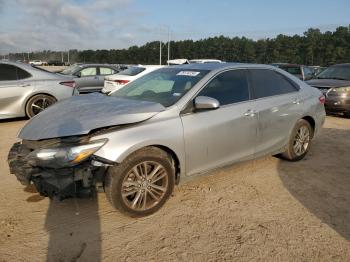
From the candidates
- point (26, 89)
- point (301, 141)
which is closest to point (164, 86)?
point (301, 141)

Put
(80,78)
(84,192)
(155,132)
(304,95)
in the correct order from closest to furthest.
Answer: (84,192) < (155,132) < (304,95) < (80,78)

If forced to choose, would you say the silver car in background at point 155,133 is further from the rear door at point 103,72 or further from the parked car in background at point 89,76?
the rear door at point 103,72

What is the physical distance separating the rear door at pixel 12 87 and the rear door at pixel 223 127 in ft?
18.9

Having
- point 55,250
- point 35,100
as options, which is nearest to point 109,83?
point 35,100

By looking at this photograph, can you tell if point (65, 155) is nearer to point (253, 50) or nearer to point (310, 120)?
point (310, 120)

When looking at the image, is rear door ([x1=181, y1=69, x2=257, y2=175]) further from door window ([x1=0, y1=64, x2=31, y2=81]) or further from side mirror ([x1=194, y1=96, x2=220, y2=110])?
door window ([x1=0, y1=64, x2=31, y2=81])

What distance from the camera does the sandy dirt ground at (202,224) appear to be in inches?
123

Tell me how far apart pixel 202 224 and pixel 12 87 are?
21.4 feet

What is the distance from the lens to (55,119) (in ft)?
12.7

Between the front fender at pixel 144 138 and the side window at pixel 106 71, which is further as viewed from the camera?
the side window at pixel 106 71

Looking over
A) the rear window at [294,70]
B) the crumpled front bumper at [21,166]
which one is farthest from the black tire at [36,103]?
the rear window at [294,70]

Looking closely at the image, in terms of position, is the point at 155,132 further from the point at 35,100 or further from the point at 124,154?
the point at 35,100

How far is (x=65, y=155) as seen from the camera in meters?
3.34

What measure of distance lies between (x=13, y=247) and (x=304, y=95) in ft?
14.8
